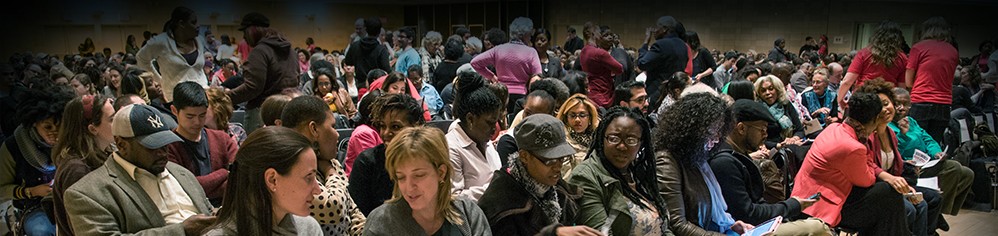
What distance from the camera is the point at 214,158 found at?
332 centimetres

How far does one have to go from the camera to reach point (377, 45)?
23.0ft

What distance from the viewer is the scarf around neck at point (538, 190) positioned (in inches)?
99.2

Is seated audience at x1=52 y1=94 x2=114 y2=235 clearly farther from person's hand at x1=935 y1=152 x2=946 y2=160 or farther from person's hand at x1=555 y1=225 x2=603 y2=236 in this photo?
person's hand at x1=935 y1=152 x2=946 y2=160

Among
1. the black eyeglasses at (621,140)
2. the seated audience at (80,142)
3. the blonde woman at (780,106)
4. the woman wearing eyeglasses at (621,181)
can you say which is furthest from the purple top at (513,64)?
the seated audience at (80,142)

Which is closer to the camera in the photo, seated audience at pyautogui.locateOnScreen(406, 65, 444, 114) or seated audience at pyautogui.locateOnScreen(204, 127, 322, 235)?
seated audience at pyautogui.locateOnScreen(204, 127, 322, 235)

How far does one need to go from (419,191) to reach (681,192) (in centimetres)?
147

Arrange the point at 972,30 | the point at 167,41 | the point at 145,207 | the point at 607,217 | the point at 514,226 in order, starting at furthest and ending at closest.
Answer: the point at 972,30, the point at 167,41, the point at 607,217, the point at 514,226, the point at 145,207

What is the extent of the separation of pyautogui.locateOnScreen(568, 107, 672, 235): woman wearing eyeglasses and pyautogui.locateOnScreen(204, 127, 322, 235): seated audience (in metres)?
1.24

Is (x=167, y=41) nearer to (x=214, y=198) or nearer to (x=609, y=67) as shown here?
(x=214, y=198)

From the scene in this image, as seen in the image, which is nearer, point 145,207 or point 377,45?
point 145,207

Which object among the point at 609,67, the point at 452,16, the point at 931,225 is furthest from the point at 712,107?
the point at 452,16

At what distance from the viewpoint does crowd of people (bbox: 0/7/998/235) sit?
2115mm

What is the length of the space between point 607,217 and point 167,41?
3300 mm

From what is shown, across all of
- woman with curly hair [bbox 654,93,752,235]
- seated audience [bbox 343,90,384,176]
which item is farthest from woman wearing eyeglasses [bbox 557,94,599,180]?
seated audience [bbox 343,90,384,176]
